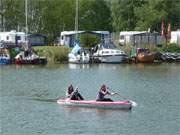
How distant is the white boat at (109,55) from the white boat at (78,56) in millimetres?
1982

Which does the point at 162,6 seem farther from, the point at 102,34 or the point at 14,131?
the point at 14,131

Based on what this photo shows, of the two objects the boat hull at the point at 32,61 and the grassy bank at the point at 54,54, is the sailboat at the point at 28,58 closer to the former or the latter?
the boat hull at the point at 32,61

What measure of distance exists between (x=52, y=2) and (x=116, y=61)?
4221 cm

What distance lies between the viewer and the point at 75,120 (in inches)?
1921

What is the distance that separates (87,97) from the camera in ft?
206

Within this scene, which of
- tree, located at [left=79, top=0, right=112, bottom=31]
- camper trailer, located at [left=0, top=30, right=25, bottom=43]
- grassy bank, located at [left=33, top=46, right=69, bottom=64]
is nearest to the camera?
grassy bank, located at [left=33, top=46, right=69, bottom=64]

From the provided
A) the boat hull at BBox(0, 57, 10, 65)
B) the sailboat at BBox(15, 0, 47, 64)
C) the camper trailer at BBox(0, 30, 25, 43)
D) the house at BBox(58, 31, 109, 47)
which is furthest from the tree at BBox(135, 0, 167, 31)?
the boat hull at BBox(0, 57, 10, 65)

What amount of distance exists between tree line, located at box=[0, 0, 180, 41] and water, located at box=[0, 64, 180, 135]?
44.9m

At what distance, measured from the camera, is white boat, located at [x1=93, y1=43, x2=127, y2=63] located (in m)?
112

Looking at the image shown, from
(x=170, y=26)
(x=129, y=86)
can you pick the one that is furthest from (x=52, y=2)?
(x=129, y=86)

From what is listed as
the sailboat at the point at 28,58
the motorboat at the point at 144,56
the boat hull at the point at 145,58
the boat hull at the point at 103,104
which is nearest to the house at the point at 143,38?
the motorboat at the point at 144,56

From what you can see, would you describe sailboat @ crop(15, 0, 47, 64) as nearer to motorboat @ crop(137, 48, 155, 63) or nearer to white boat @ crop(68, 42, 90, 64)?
white boat @ crop(68, 42, 90, 64)

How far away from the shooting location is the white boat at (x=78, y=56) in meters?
111

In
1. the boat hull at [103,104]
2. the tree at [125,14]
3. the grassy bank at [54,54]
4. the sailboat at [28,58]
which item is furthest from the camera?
the tree at [125,14]
